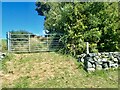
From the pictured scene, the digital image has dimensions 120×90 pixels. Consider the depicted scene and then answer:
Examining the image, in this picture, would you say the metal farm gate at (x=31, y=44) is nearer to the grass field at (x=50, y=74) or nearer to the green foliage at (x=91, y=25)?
the green foliage at (x=91, y=25)

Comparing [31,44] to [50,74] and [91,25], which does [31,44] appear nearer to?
[91,25]

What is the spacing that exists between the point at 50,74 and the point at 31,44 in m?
6.60

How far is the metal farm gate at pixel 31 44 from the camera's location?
18230 millimetres

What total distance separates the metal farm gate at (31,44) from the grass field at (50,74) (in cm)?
298

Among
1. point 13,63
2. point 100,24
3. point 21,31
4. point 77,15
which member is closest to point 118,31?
point 100,24

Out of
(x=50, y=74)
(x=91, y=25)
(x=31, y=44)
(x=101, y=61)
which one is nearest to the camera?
(x=50, y=74)

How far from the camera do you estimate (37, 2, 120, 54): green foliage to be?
54.0ft

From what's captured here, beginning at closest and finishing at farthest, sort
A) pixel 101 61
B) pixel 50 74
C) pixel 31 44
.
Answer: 1. pixel 50 74
2. pixel 101 61
3. pixel 31 44

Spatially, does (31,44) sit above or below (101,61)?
above

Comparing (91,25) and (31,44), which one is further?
(31,44)

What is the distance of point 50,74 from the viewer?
12438 millimetres

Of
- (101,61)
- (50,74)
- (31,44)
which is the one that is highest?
(31,44)

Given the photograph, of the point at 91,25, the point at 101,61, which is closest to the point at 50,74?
the point at 101,61

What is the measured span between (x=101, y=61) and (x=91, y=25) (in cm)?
413
